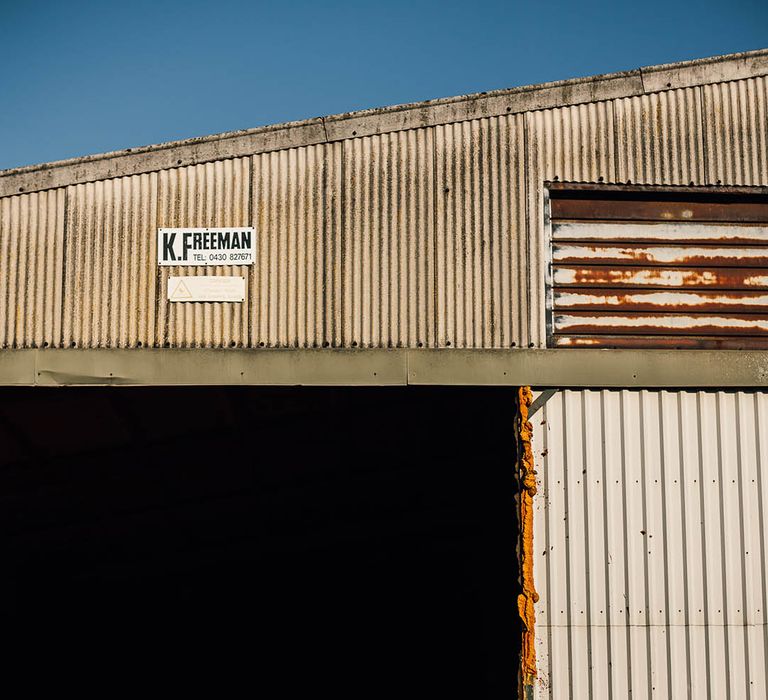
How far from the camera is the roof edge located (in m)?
8.42

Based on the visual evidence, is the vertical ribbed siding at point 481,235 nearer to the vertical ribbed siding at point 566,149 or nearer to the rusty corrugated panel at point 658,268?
the vertical ribbed siding at point 566,149

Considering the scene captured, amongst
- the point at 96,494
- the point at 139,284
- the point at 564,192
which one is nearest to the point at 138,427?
the point at 96,494

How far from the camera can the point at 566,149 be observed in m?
8.53

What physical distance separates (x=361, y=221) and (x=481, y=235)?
1.31 metres

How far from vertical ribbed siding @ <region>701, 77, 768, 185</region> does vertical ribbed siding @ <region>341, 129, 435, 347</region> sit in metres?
3.14

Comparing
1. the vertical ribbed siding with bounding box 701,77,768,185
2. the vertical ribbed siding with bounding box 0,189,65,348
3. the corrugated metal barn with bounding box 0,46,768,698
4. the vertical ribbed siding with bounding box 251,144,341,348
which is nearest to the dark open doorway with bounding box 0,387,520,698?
the vertical ribbed siding with bounding box 0,189,65,348

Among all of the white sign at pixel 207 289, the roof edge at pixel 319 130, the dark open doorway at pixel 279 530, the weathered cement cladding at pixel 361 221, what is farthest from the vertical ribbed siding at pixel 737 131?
the white sign at pixel 207 289

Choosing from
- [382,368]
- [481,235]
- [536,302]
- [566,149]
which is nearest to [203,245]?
[382,368]

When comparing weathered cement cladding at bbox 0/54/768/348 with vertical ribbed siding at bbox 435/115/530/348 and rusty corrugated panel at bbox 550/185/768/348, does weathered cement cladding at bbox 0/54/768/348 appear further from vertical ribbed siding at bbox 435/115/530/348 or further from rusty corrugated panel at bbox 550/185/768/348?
rusty corrugated panel at bbox 550/185/768/348

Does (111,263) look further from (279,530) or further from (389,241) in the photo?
(279,530)

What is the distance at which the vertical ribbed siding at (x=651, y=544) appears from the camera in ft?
25.4

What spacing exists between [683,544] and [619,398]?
1607 millimetres

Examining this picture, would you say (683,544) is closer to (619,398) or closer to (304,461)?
(619,398)

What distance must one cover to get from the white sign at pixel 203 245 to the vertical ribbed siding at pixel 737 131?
5164 millimetres
